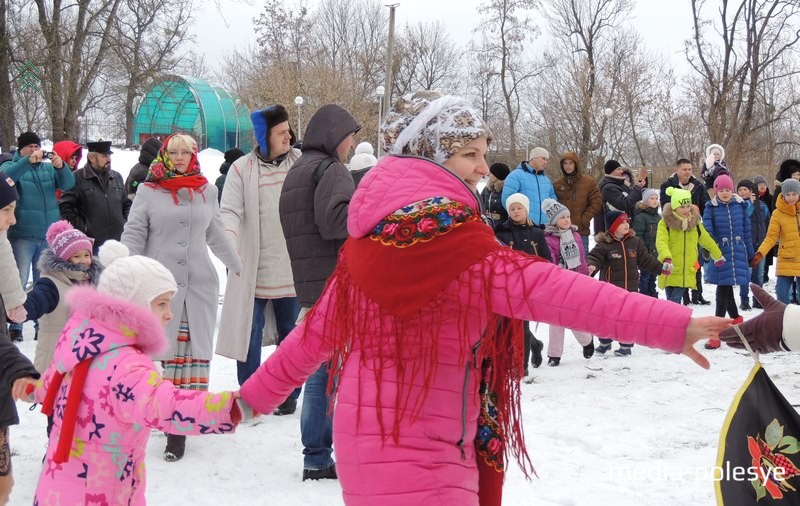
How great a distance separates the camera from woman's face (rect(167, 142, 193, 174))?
5180 mm

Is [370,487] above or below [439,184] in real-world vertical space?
below

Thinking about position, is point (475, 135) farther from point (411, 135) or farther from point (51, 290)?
point (51, 290)

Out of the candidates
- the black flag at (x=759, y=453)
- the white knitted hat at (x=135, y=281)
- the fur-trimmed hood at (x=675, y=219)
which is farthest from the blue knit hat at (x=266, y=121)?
the fur-trimmed hood at (x=675, y=219)

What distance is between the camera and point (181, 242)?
5.26 metres

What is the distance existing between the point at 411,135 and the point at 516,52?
37.1m

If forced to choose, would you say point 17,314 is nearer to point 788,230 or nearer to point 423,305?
point 423,305

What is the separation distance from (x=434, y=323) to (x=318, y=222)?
99.7 inches

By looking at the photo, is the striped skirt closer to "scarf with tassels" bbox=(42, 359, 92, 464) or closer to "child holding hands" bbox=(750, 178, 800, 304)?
"scarf with tassels" bbox=(42, 359, 92, 464)

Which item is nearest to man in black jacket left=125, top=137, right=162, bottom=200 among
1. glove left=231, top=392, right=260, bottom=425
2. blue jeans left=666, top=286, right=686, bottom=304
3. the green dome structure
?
glove left=231, top=392, right=260, bottom=425

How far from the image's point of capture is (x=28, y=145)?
9.15 m

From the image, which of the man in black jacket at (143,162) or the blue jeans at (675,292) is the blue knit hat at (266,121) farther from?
the blue jeans at (675,292)

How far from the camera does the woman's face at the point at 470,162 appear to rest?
238 centimetres

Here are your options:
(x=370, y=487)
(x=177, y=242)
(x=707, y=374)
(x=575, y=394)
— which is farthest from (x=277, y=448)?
(x=707, y=374)

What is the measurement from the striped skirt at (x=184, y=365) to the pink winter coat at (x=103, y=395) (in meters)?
2.29
